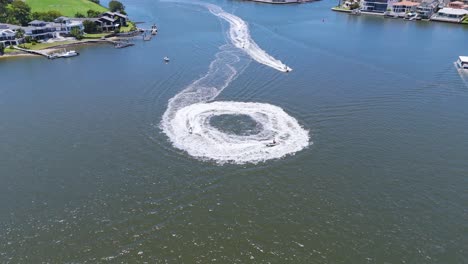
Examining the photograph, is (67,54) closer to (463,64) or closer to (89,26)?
(89,26)

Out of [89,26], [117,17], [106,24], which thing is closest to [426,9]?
[117,17]

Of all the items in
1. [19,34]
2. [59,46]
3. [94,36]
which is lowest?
[59,46]

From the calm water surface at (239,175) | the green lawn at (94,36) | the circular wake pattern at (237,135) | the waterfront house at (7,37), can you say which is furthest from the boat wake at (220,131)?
the waterfront house at (7,37)

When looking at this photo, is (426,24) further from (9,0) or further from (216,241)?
(9,0)

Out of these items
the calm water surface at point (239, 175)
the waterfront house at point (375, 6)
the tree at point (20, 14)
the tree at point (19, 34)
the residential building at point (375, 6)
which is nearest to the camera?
the calm water surface at point (239, 175)

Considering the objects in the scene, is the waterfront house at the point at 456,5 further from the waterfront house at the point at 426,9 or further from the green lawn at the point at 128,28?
the green lawn at the point at 128,28

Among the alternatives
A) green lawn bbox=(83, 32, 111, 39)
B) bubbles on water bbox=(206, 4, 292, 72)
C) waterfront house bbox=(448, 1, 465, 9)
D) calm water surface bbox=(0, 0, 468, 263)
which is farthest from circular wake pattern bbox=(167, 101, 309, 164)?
waterfront house bbox=(448, 1, 465, 9)
